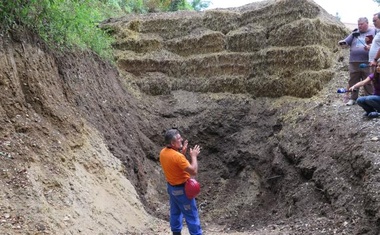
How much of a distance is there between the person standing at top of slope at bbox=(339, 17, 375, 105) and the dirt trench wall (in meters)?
1.70

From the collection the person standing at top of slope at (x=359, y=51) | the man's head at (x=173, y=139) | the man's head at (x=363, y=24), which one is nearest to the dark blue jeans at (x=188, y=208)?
the man's head at (x=173, y=139)

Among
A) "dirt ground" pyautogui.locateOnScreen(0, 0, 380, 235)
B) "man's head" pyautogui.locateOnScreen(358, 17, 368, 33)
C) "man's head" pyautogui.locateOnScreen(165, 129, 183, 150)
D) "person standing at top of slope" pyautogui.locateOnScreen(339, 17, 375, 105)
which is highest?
"man's head" pyautogui.locateOnScreen(358, 17, 368, 33)

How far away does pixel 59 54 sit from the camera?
333 inches

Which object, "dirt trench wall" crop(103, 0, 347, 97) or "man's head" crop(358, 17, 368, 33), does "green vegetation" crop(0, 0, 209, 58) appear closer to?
"dirt trench wall" crop(103, 0, 347, 97)

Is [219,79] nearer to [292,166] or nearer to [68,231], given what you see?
[292,166]

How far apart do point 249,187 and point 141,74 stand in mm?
5498

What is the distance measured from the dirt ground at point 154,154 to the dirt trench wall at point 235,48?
48 cm

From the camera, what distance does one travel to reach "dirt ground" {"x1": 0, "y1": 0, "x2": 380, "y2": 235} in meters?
5.91

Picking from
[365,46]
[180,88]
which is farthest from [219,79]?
[365,46]

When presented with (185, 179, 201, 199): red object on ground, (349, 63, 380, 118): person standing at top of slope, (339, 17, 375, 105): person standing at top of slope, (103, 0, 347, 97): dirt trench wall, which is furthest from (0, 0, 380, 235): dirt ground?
(185, 179, 201, 199): red object on ground

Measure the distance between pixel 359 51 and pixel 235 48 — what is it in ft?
15.4

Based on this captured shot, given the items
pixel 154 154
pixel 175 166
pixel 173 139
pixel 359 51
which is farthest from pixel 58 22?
pixel 359 51

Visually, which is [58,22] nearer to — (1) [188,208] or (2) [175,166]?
(2) [175,166]

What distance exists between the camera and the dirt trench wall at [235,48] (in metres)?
11.1
